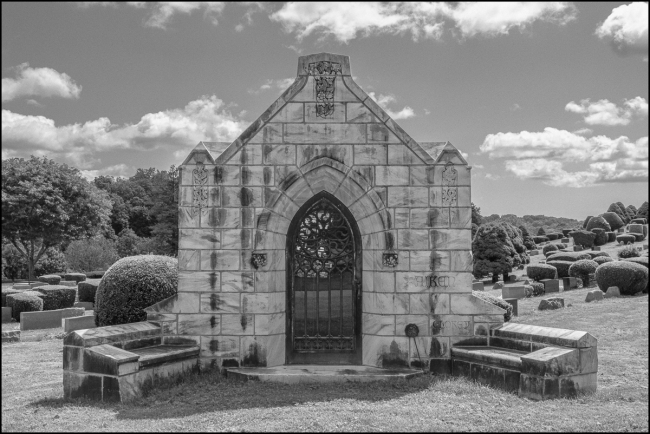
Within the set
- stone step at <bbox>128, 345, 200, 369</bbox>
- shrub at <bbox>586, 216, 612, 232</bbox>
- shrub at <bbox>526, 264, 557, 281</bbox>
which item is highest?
shrub at <bbox>586, 216, 612, 232</bbox>

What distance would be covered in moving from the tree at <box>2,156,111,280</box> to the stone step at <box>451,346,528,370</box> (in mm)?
28209

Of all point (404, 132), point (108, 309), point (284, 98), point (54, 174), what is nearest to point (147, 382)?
point (108, 309)

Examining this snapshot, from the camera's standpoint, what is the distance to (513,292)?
26.6 m

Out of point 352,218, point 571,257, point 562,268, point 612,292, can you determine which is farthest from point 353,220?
point 571,257

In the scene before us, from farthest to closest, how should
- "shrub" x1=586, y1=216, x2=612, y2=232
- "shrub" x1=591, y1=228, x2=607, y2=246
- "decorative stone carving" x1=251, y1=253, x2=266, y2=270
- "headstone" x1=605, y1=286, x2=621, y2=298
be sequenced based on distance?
"shrub" x1=586, y1=216, x2=612, y2=232 → "shrub" x1=591, y1=228, x2=607, y2=246 → "headstone" x1=605, y1=286, x2=621, y2=298 → "decorative stone carving" x1=251, y1=253, x2=266, y2=270

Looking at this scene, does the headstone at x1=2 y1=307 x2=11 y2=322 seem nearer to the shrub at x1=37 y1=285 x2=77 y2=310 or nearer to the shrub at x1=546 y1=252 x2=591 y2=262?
the shrub at x1=37 y1=285 x2=77 y2=310

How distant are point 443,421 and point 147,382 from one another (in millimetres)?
4887

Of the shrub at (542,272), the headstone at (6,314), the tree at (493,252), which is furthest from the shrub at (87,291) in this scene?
the shrub at (542,272)

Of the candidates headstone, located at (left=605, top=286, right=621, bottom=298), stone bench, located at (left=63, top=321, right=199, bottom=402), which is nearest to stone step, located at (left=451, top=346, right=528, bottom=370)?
stone bench, located at (left=63, top=321, right=199, bottom=402)

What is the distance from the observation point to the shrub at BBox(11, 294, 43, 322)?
2214 centimetres

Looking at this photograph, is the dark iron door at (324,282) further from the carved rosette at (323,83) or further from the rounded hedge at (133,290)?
the rounded hedge at (133,290)

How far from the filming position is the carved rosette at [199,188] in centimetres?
1020

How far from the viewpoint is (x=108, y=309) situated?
13.2 metres

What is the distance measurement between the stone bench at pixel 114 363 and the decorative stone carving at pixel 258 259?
6.47 feet
